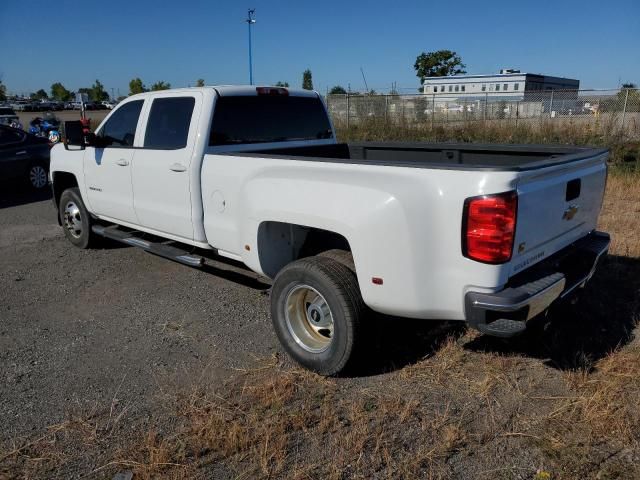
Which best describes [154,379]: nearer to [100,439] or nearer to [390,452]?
[100,439]

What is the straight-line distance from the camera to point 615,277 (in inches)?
213

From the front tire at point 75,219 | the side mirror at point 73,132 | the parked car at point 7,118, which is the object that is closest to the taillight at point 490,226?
the side mirror at point 73,132

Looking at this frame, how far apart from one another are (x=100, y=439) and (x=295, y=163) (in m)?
2.05

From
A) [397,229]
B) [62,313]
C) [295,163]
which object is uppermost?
[295,163]

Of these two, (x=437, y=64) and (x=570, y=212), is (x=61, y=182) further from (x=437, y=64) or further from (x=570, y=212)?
(x=437, y=64)

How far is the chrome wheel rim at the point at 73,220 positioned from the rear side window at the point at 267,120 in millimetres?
2915

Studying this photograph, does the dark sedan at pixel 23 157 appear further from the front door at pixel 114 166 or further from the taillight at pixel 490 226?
the taillight at pixel 490 226

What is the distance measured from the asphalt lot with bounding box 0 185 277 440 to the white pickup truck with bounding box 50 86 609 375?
1.63 ft

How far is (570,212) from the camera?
3.55m

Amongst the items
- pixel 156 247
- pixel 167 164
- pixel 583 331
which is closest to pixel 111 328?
pixel 156 247

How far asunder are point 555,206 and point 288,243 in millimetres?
1920

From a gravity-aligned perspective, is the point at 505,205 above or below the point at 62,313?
above

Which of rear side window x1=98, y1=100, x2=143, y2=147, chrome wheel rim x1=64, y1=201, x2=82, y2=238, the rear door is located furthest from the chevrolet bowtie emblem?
chrome wheel rim x1=64, y1=201, x2=82, y2=238

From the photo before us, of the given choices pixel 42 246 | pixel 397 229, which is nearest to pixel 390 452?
pixel 397 229
